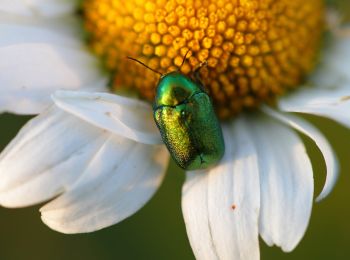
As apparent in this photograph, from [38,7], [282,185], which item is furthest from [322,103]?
[38,7]

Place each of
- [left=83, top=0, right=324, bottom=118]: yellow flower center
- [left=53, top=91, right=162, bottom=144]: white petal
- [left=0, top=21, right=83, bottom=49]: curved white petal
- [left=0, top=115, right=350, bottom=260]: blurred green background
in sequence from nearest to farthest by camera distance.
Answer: [left=53, top=91, right=162, bottom=144]: white petal, [left=0, top=21, right=83, bottom=49]: curved white petal, [left=83, top=0, right=324, bottom=118]: yellow flower center, [left=0, top=115, right=350, bottom=260]: blurred green background

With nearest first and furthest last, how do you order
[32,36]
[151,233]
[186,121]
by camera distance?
[186,121]
[32,36]
[151,233]

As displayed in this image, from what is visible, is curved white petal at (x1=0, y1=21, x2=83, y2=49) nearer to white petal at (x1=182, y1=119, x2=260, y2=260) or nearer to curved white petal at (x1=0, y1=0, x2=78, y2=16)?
curved white petal at (x1=0, y1=0, x2=78, y2=16)

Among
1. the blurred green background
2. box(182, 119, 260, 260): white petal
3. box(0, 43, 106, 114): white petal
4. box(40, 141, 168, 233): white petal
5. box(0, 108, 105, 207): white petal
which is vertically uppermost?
box(0, 43, 106, 114): white petal

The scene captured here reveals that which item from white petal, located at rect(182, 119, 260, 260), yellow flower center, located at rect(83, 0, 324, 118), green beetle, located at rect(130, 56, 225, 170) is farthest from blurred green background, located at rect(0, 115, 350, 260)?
green beetle, located at rect(130, 56, 225, 170)

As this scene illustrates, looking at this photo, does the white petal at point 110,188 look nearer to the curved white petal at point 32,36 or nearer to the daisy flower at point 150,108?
the daisy flower at point 150,108

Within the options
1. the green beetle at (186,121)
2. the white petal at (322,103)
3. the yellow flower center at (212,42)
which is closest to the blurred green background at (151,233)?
the white petal at (322,103)

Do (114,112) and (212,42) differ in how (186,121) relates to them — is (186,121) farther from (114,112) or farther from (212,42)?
(212,42)

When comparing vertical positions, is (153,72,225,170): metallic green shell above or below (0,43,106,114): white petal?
below
